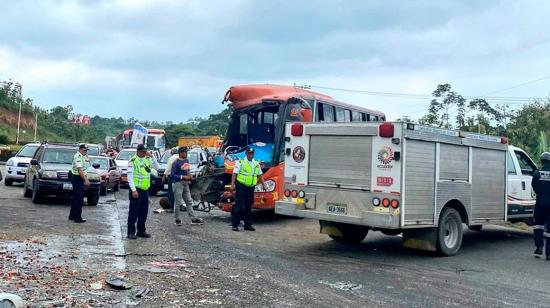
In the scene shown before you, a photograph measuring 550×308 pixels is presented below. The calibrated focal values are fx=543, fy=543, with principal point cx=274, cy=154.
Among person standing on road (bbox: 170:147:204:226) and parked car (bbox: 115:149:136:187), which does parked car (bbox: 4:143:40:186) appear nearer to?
parked car (bbox: 115:149:136:187)

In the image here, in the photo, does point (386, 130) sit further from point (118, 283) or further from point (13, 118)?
point (13, 118)

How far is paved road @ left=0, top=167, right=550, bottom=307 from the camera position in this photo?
6301 millimetres

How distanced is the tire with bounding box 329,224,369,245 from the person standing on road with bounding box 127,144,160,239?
3643 millimetres

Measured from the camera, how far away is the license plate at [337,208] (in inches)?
355

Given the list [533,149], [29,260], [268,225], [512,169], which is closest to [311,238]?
[268,225]

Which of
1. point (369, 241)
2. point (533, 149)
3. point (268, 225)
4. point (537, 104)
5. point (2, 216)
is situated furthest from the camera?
point (537, 104)

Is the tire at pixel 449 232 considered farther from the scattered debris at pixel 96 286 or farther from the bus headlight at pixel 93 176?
the bus headlight at pixel 93 176

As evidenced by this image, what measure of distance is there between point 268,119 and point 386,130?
5.17m

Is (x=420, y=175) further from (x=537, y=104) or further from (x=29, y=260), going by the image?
(x=537, y=104)

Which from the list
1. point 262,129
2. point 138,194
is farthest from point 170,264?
point 262,129

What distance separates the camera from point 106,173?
18594 mm

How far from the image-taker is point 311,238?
1127 centimetres

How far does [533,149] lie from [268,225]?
1746 cm

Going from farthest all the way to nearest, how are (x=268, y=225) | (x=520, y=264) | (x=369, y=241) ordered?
1. (x=268, y=225)
2. (x=369, y=241)
3. (x=520, y=264)
